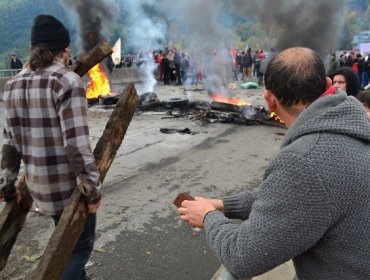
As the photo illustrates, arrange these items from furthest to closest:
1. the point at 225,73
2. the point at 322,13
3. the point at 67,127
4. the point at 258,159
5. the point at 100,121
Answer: the point at 322,13
the point at 225,73
the point at 100,121
the point at 258,159
the point at 67,127

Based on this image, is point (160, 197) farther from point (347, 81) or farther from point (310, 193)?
point (310, 193)

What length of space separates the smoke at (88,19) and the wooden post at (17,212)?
49.9 feet

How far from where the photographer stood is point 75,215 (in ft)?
6.73

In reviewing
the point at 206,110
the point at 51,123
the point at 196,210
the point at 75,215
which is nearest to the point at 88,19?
the point at 206,110

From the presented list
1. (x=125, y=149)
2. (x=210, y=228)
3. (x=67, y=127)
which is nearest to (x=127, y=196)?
(x=125, y=149)

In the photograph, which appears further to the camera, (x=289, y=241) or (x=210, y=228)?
(x=210, y=228)

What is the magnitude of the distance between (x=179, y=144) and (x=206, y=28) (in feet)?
39.0

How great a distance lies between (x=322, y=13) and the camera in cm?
1795

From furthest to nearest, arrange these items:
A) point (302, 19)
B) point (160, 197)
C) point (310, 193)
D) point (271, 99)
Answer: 1. point (302, 19)
2. point (160, 197)
3. point (271, 99)
4. point (310, 193)

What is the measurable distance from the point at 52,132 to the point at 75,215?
478 millimetres

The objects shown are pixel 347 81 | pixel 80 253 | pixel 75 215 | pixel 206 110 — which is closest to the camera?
pixel 75 215

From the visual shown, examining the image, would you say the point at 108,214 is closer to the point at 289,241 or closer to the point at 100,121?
the point at 289,241

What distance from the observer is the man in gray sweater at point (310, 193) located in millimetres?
1214

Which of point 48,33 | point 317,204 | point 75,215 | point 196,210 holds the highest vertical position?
point 48,33
